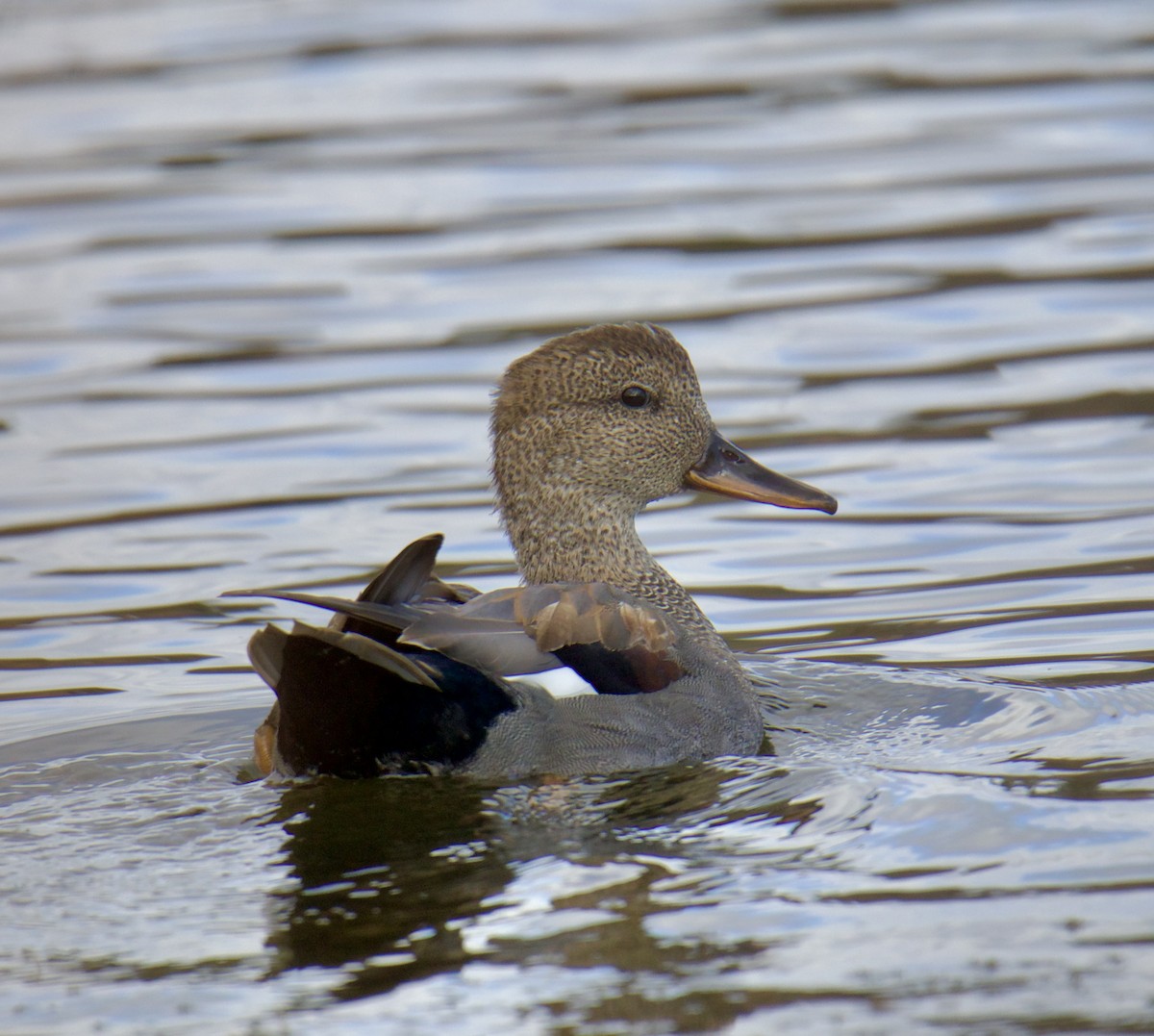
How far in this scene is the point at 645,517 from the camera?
851 centimetres

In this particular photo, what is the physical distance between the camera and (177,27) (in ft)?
60.5

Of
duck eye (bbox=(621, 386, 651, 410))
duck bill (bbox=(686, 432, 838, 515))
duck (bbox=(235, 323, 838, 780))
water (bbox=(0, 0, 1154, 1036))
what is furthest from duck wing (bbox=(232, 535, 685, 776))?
duck bill (bbox=(686, 432, 838, 515))

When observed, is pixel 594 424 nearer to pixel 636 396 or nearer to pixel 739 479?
pixel 636 396

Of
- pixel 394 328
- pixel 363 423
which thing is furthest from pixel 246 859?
pixel 394 328

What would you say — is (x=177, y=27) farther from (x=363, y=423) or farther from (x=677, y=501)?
(x=677, y=501)

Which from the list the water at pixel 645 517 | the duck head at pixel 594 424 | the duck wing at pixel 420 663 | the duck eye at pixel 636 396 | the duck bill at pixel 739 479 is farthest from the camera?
the duck bill at pixel 739 479

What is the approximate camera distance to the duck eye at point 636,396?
6160 millimetres

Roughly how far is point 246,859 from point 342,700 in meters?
0.45

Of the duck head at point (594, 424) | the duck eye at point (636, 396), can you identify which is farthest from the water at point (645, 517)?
the duck eye at point (636, 396)

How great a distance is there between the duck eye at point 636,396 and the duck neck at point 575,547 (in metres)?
0.30

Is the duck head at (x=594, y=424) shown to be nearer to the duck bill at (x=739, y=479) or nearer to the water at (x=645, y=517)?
the duck bill at (x=739, y=479)

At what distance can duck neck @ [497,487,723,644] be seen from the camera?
607 centimetres

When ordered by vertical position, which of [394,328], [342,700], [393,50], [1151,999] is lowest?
[1151,999]

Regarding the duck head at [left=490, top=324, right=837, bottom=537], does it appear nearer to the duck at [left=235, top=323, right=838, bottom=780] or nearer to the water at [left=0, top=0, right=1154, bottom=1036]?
the duck at [left=235, top=323, right=838, bottom=780]
